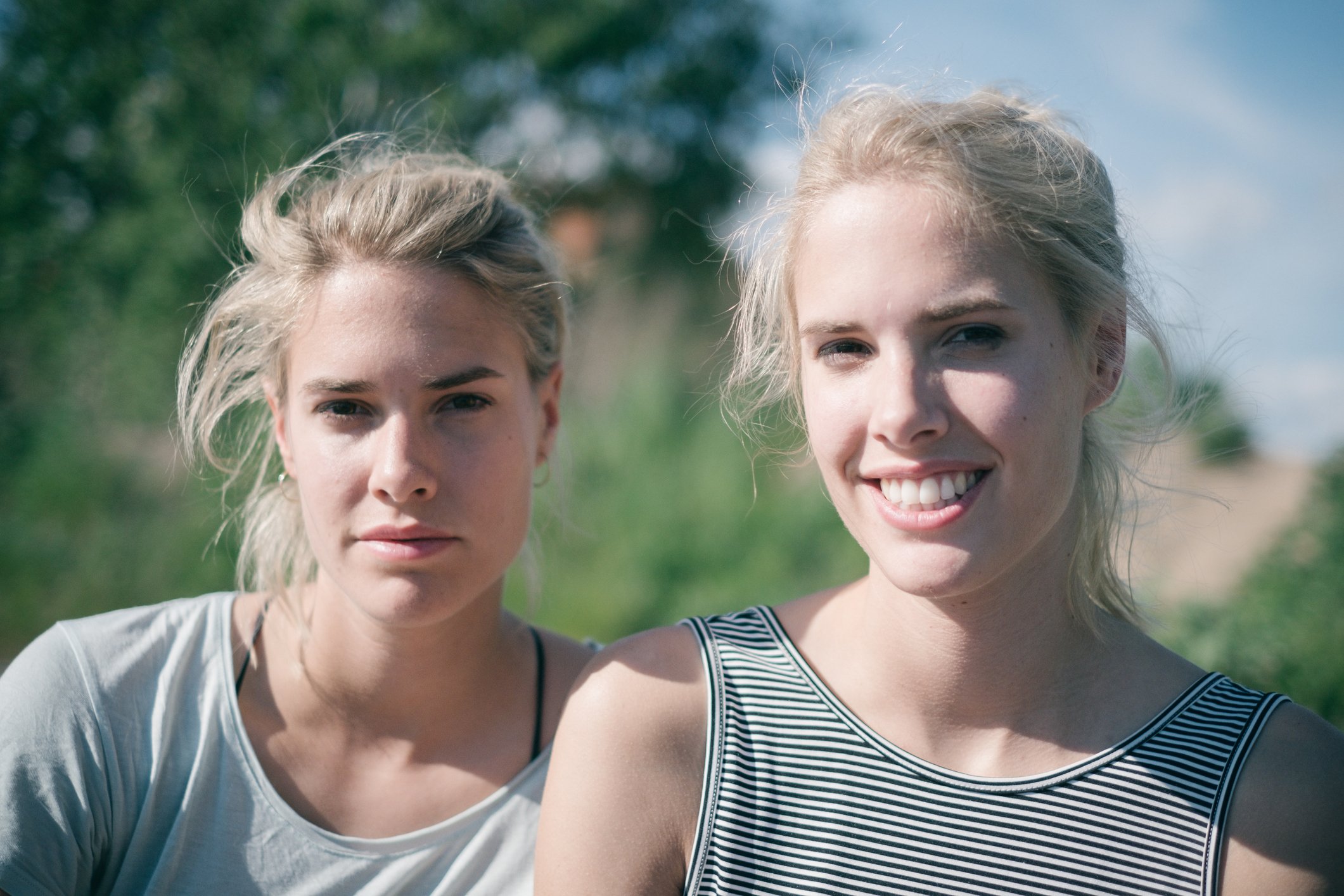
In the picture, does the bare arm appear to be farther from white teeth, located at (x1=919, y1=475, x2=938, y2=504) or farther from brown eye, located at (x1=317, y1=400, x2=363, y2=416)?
brown eye, located at (x1=317, y1=400, x2=363, y2=416)

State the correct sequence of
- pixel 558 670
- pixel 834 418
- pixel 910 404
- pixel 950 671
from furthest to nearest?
pixel 558 670 < pixel 950 671 < pixel 834 418 < pixel 910 404

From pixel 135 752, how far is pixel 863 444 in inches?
56.2

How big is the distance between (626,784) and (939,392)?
0.81 metres

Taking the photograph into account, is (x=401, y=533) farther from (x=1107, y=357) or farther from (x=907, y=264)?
(x=1107, y=357)

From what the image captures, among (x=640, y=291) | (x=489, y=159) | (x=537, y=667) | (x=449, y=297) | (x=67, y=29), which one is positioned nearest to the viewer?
(x=449, y=297)

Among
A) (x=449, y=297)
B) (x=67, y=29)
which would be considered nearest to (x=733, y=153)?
(x=67, y=29)

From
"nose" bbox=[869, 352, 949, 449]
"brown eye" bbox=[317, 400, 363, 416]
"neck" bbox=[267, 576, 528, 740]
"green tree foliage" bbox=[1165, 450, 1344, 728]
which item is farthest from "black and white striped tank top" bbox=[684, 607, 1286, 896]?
"green tree foliage" bbox=[1165, 450, 1344, 728]

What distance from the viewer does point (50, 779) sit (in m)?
1.78

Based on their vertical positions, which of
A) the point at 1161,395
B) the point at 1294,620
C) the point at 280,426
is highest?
the point at 1161,395

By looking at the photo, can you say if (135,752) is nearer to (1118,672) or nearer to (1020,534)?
(1020,534)

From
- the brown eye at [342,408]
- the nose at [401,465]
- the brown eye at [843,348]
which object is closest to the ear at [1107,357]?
the brown eye at [843,348]

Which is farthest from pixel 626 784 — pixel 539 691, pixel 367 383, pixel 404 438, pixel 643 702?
pixel 367 383

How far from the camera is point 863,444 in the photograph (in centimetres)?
164

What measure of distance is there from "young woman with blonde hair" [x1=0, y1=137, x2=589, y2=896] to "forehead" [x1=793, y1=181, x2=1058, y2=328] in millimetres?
715
